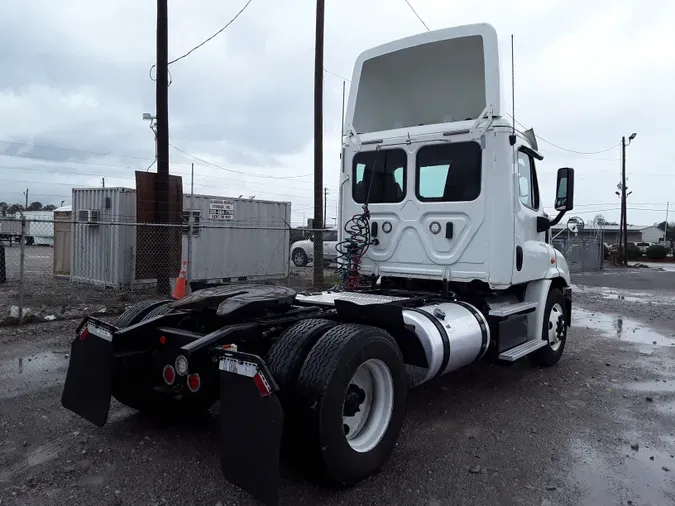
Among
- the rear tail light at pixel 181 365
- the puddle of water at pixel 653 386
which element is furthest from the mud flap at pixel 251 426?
the puddle of water at pixel 653 386

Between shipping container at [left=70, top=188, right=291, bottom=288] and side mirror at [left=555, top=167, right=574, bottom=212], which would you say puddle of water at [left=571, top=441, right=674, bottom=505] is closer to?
side mirror at [left=555, top=167, right=574, bottom=212]

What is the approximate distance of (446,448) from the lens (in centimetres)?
421

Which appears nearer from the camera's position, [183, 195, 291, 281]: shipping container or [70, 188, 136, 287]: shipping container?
[70, 188, 136, 287]: shipping container

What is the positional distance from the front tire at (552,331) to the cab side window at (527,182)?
4.07 feet

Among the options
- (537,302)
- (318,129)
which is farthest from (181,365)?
(318,129)

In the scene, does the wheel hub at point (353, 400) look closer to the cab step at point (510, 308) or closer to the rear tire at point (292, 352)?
the rear tire at point (292, 352)

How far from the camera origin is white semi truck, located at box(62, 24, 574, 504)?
3178mm

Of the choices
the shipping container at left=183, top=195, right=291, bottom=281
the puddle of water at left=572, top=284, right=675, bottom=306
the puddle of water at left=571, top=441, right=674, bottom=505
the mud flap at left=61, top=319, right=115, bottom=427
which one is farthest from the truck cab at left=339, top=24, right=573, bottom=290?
the puddle of water at left=572, top=284, right=675, bottom=306

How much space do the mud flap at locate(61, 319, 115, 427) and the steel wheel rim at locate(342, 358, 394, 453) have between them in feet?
5.97

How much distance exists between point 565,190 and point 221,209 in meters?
10.4

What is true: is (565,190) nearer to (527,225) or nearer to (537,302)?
(527,225)

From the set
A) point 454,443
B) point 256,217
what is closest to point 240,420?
point 454,443

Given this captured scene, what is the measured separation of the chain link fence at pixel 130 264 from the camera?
9.91 metres

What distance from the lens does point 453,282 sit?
5.91 m
